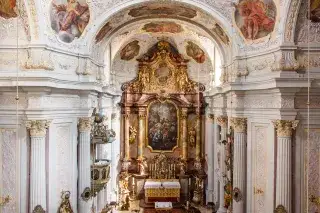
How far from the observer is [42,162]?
11383 millimetres

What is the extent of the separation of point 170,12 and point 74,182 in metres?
7.87

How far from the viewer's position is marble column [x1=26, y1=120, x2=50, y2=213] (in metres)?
11.1

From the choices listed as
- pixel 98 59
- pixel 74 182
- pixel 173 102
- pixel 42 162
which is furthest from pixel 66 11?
pixel 173 102

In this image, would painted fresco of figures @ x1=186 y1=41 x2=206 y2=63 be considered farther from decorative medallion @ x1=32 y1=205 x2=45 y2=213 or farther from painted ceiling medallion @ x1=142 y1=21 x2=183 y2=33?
decorative medallion @ x1=32 y1=205 x2=45 y2=213

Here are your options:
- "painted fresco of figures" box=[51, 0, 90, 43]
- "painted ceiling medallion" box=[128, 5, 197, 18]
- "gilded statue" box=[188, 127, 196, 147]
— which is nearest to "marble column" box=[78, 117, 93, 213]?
"painted fresco of figures" box=[51, 0, 90, 43]

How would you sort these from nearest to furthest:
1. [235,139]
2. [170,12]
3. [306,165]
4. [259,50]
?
[306,165], [259,50], [235,139], [170,12]

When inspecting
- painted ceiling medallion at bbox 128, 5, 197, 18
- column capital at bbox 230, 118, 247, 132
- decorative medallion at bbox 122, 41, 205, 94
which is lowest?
column capital at bbox 230, 118, 247, 132

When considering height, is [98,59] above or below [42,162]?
above

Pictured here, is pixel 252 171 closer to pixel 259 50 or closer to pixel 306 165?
pixel 306 165

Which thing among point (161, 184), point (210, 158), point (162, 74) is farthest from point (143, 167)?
point (162, 74)

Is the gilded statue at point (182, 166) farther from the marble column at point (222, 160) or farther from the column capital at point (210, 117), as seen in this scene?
the marble column at point (222, 160)

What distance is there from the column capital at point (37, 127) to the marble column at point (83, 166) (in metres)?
2.63

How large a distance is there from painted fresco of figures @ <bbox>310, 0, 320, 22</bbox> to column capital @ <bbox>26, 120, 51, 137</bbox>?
8.22 metres

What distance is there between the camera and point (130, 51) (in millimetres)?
22750
